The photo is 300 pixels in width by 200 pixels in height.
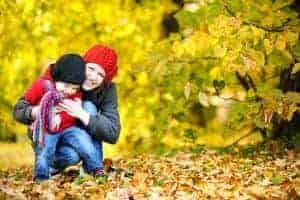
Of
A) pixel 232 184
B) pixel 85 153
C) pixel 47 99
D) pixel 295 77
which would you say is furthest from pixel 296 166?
pixel 47 99

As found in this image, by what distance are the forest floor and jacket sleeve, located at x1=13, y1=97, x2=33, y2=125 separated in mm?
421

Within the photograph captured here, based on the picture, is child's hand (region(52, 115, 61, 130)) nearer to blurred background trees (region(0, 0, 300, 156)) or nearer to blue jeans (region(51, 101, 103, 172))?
blue jeans (region(51, 101, 103, 172))

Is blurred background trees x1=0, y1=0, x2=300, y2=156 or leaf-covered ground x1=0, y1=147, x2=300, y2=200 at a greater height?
blurred background trees x1=0, y1=0, x2=300, y2=156

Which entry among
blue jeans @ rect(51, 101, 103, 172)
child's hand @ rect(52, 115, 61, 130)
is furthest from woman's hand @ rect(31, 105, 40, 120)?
blue jeans @ rect(51, 101, 103, 172)

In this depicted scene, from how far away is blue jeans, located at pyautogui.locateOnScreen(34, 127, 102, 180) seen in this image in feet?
13.4

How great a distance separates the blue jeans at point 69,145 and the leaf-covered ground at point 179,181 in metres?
0.09

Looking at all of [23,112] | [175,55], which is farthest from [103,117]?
[175,55]

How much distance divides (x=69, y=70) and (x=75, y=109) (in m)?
0.25

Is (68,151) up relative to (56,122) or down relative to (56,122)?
down

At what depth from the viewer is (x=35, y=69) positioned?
6.88 m

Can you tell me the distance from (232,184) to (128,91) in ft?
10.7

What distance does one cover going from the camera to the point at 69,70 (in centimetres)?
399

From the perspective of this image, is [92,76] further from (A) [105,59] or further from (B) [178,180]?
(B) [178,180]

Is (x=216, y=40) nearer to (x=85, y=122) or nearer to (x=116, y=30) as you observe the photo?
(x=85, y=122)
